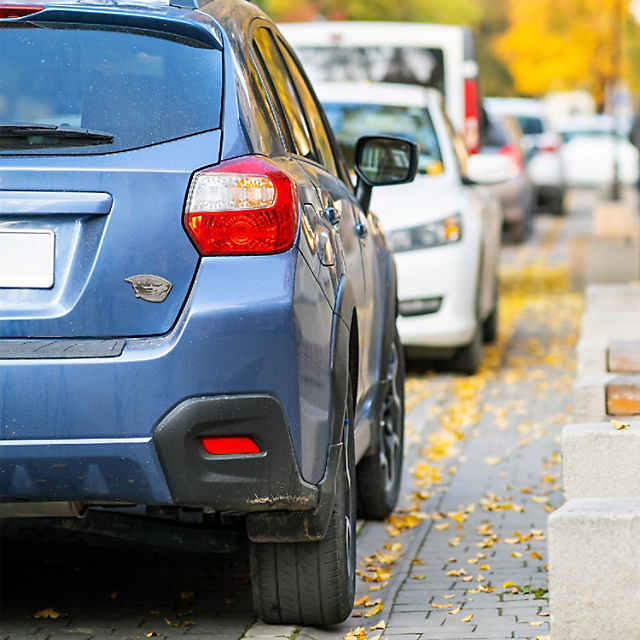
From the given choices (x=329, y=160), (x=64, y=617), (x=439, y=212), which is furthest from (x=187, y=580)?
(x=439, y=212)

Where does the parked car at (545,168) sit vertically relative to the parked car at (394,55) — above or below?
below

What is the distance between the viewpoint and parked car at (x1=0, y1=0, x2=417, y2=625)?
14.5 feet

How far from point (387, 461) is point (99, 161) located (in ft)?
9.22

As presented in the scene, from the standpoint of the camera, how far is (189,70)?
15.4 ft

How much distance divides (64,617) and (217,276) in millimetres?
1569

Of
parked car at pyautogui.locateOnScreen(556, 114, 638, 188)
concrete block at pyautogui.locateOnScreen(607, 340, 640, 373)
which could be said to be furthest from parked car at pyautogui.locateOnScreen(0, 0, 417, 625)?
parked car at pyautogui.locateOnScreen(556, 114, 638, 188)

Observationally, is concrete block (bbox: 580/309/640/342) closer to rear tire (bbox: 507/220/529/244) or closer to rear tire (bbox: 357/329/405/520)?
rear tire (bbox: 357/329/405/520)

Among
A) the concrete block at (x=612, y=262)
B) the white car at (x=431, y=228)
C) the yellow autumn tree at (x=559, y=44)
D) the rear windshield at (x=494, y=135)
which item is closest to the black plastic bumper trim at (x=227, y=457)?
the white car at (x=431, y=228)

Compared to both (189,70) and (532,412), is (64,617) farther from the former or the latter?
(532,412)

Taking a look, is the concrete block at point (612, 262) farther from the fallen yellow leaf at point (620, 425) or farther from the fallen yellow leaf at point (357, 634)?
the fallen yellow leaf at point (357, 634)

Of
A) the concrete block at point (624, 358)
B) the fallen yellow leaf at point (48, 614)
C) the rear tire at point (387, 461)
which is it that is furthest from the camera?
the concrete block at point (624, 358)

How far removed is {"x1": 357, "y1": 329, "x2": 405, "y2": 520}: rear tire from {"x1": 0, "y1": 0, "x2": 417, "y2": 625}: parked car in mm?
1949

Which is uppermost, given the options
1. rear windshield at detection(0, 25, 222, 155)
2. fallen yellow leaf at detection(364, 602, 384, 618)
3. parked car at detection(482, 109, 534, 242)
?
rear windshield at detection(0, 25, 222, 155)

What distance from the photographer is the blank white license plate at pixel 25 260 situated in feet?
14.6
